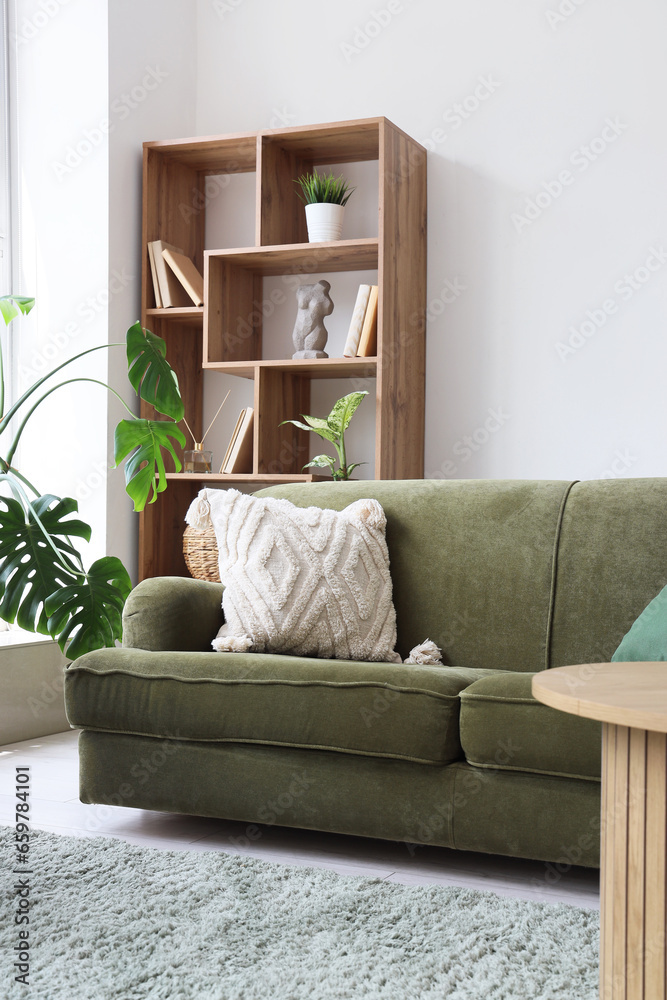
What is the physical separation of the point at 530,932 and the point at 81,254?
2947mm

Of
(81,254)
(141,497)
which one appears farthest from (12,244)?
(141,497)

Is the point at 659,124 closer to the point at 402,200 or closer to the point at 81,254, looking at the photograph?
the point at 402,200

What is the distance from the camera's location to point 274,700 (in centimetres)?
223

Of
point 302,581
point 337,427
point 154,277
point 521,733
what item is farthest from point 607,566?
point 154,277

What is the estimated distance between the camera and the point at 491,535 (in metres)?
2.62

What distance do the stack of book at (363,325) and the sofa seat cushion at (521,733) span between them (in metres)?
1.72

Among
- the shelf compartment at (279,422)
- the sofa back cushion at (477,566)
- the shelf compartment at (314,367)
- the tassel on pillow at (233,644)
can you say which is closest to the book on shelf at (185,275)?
the shelf compartment at (314,367)

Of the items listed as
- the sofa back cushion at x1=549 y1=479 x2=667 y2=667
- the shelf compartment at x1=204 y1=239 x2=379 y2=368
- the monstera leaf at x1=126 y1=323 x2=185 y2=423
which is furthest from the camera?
the shelf compartment at x1=204 y1=239 x2=379 y2=368

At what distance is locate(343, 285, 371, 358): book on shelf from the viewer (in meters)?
3.55

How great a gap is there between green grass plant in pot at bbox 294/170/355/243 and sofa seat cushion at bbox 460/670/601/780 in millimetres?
2085

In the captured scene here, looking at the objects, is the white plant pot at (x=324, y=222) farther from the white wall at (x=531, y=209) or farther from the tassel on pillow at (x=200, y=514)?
the tassel on pillow at (x=200, y=514)

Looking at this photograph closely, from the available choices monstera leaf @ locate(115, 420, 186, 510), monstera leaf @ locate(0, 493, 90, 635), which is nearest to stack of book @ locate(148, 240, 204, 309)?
monstera leaf @ locate(115, 420, 186, 510)

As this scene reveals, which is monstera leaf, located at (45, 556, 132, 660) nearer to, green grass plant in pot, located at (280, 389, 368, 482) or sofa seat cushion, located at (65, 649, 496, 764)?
sofa seat cushion, located at (65, 649, 496, 764)

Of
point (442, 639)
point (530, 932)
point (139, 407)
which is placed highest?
point (139, 407)
